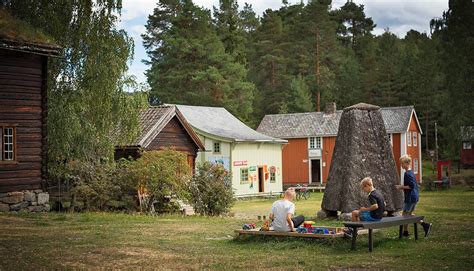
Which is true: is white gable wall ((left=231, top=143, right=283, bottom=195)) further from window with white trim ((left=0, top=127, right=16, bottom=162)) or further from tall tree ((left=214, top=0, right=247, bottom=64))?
Answer: window with white trim ((left=0, top=127, right=16, bottom=162))

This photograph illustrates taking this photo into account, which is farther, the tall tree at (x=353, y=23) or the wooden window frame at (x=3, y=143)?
the tall tree at (x=353, y=23)

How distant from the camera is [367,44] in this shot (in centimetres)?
9162

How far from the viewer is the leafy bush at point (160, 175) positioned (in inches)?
1030

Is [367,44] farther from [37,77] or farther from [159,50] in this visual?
[37,77]

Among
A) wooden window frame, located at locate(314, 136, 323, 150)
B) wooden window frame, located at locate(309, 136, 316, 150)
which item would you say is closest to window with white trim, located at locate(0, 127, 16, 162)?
wooden window frame, located at locate(314, 136, 323, 150)

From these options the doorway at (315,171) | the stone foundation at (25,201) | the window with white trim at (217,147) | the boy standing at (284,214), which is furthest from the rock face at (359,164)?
the doorway at (315,171)

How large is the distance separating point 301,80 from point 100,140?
48196 mm

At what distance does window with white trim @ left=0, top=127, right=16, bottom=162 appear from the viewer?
23.1m

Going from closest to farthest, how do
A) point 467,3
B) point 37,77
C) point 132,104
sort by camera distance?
point 37,77 → point 132,104 → point 467,3

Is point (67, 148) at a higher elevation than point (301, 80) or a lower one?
lower

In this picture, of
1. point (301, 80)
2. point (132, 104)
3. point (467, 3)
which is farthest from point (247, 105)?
point (132, 104)

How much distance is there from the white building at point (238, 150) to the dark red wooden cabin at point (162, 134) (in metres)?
8.20

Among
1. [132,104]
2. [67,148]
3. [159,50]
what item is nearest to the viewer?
[67,148]

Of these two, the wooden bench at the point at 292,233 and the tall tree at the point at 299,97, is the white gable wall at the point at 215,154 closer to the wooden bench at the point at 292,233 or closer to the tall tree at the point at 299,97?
the tall tree at the point at 299,97
